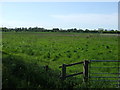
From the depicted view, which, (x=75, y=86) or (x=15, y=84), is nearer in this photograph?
(x=15, y=84)

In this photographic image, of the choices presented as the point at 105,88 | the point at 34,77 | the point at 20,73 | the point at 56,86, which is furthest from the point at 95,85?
the point at 20,73

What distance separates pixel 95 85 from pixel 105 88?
48cm

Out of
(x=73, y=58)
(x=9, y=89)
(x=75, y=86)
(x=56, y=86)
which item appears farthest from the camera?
(x=73, y=58)

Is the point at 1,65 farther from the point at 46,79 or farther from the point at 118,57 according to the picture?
the point at 118,57

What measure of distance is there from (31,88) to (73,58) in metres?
11.8

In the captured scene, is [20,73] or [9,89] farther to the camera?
[20,73]

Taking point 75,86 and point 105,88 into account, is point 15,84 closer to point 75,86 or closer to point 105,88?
point 75,86

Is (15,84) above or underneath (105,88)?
above

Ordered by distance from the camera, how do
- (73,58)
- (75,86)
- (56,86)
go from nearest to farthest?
(56,86)
(75,86)
(73,58)

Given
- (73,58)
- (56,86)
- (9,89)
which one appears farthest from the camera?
(73,58)

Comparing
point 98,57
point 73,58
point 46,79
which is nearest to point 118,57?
point 98,57

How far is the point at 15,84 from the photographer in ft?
20.2

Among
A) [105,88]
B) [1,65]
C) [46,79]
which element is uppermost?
[1,65]

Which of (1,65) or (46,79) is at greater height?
(1,65)
